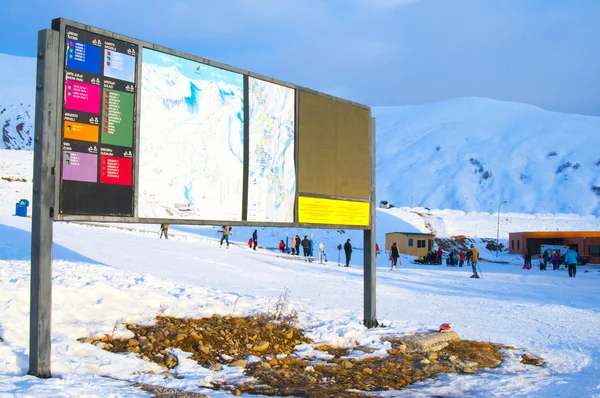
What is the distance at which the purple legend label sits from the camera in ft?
22.8

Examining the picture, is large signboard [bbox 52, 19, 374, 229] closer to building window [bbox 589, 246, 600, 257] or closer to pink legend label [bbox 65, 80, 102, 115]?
pink legend label [bbox 65, 80, 102, 115]

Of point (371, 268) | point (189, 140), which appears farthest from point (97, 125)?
point (371, 268)

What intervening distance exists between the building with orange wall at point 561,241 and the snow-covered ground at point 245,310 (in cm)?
2798

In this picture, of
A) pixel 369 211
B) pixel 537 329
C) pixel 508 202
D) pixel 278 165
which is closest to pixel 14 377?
pixel 278 165

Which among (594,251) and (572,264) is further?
(594,251)

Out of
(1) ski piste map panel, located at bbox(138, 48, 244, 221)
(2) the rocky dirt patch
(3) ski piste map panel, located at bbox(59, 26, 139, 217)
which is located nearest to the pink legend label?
(3) ski piste map panel, located at bbox(59, 26, 139, 217)

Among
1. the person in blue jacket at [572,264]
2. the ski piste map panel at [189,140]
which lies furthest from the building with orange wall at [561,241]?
the ski piste map panel at [189,140]

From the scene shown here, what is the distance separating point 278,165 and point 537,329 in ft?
20.4

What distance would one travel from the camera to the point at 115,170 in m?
7.48

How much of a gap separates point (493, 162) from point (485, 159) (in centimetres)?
216

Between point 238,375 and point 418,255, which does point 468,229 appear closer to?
point 418,255

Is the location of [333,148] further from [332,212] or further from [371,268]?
[371,268]

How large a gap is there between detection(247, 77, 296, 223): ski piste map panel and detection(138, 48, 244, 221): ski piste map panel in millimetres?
299

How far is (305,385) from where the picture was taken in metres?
7.16
